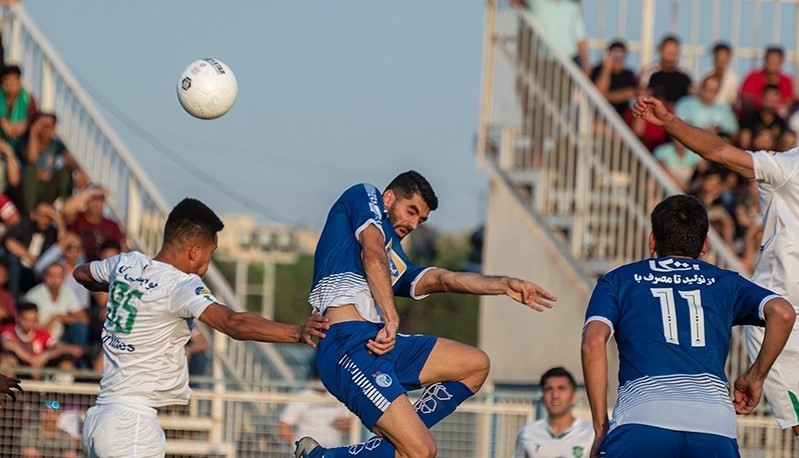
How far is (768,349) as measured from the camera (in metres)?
6.56

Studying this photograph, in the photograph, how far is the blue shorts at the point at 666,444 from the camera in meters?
6.04

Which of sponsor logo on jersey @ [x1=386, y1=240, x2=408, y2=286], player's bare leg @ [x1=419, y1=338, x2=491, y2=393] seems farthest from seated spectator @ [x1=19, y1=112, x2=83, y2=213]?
player's bare leg @ [x1=419, y1=338, x2=491, y2=393]

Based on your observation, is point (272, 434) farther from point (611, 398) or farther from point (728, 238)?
point (728, 238)

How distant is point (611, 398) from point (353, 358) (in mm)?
7564

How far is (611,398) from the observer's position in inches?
574

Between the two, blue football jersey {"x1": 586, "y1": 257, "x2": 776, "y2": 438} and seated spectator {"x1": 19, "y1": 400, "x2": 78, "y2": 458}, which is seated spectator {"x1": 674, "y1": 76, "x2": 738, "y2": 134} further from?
blue football jersey {"x1": 586, "y1": 257, "x2": 776, "y2": 438}

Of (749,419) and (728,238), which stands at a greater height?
(728,238)

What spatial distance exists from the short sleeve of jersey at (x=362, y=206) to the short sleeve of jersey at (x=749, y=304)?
2.13 metres

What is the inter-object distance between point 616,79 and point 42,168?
23.0ft

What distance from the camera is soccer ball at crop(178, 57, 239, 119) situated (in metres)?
9.94

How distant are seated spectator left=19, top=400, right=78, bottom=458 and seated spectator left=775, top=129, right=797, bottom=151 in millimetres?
8479

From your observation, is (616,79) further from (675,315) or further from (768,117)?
(675,315)

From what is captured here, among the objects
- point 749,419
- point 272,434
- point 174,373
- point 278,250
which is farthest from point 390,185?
point 278,250

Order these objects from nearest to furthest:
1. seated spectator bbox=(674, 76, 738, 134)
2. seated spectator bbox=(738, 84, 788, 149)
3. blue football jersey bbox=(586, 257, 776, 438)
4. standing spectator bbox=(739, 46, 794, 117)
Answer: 1. blue football jersey bbox=(586, 257, 776, 438)
2. seated spectator bbox=(738, 84, 788, 149)
3. seated spectator bbox=(674, 76, 738, 134)
4. standing spectator bbox=(739, 46, 794, 117)
